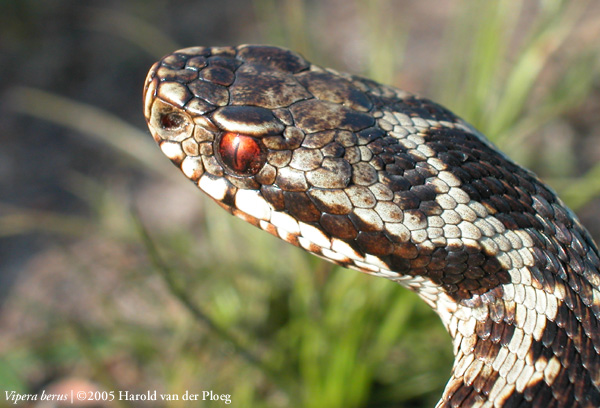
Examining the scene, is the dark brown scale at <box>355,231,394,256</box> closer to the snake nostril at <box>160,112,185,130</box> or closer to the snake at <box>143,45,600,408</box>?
the snake at <box>143,45,600,408</box>

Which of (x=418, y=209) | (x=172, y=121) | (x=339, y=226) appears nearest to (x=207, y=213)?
(x=172, y=121)

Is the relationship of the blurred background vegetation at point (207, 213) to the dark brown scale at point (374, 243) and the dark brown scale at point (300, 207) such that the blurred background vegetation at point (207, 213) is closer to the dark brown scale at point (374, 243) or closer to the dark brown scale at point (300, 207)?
the dark brown scale at point (300, 207)

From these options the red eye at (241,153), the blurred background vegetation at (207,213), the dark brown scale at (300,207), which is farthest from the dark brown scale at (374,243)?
the blurred background vegetation at (207,213)

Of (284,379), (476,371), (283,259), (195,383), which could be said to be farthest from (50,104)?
(476,371)

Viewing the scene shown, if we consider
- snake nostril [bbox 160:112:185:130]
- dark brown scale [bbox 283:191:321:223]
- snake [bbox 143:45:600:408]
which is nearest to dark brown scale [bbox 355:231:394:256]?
snake [bbox 143:45:600:408]

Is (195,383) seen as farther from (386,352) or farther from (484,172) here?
(484,172)

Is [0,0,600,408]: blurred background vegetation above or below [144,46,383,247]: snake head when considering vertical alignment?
below

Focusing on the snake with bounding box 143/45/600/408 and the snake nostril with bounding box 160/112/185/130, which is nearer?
the snake with bounding box 143/45/600/408

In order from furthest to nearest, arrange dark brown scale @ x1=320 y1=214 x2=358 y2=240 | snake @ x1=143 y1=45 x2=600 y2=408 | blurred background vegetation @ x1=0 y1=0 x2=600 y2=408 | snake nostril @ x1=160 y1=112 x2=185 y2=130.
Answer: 1. blurred background vegetation @ x1=0 y1=0 x2=600 y2=408
2. snake nostril @ x1=160 y1=112 x2=185 y2=130
3. dark brown scale @ x1=320 y1=214 x2=358 y2=240
4. snake @ x1=143 y1=45 x2=600 y2=408

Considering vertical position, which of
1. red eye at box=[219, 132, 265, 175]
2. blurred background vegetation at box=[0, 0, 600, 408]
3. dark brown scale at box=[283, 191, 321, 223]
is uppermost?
red eye at box=[219, 132, 265, 175]
